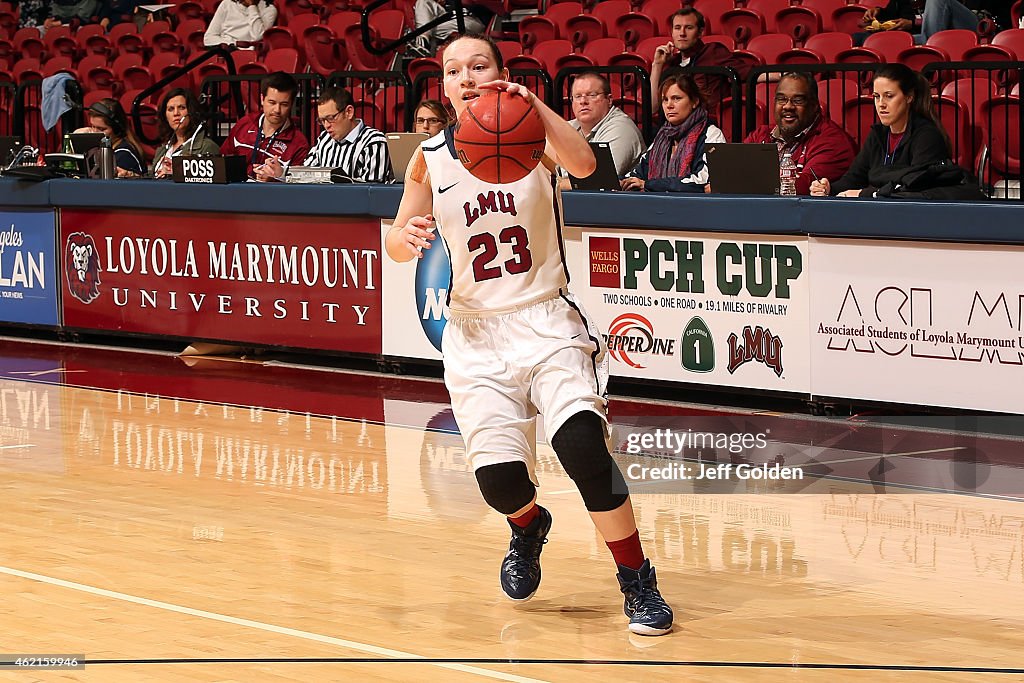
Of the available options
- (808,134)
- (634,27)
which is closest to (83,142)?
(634,27)

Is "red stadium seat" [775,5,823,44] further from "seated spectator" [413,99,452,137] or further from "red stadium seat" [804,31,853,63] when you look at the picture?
"seated spectator" [413,99,452,137]

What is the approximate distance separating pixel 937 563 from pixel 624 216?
4269 millimetres

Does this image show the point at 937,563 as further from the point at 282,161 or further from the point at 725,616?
the point at 282,161

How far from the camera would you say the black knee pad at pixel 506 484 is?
5.36 m

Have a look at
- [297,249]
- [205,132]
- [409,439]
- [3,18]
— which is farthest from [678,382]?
[3,18]

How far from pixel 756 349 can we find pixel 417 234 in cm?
466

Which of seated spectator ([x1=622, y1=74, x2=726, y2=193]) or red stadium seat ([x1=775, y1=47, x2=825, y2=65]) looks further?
red stadium seat ([x1=775, y1=47, x2=825, y2=65])

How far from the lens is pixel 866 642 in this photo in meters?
5.10

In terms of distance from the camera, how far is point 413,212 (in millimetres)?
5562

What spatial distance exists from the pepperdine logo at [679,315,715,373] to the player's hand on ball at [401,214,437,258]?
466 centimetres

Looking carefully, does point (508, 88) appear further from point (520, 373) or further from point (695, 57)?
point (695, 57)

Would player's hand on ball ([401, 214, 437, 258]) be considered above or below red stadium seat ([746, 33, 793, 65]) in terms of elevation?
below

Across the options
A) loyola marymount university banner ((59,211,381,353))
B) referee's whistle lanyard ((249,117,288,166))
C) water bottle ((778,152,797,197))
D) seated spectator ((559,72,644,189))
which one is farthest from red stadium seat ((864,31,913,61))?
referee's whistle lanyard ((249,117,288,166))

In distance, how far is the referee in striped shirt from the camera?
11.9 metres
